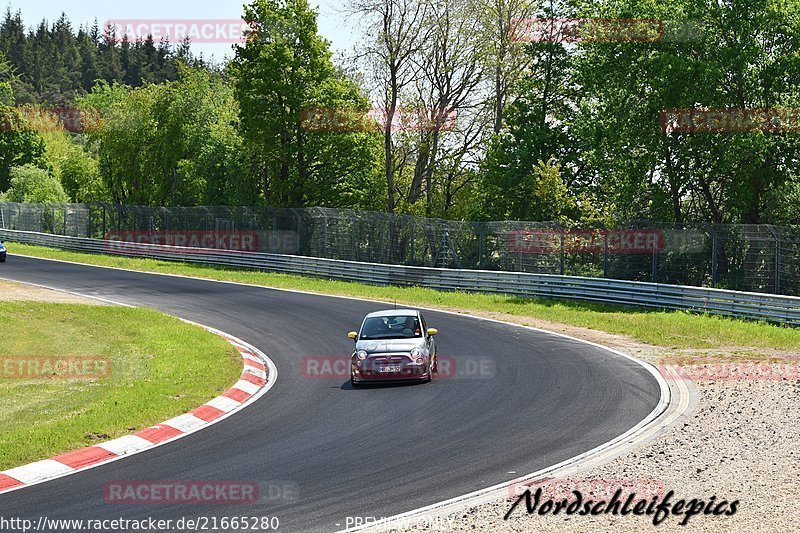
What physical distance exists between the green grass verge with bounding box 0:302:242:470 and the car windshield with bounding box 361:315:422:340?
9.90 feet

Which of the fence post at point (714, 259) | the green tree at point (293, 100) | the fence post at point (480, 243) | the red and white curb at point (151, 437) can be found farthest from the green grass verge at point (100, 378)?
the green tree at point (293, 100)

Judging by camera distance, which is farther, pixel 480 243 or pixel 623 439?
pixel 480 243

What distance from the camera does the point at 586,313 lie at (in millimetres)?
29266

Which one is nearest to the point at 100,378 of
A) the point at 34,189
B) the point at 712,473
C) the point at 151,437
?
the point at 151,437

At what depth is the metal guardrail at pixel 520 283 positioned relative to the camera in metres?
27.0

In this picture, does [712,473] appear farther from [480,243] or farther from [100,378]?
[480,243]

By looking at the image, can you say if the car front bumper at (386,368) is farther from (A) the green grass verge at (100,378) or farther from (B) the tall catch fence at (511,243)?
(B) the tall catch fence at (511,243)

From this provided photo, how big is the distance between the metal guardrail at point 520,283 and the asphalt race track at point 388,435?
689 cm

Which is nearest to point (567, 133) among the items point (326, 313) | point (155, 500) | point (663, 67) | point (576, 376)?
point (663, 67)

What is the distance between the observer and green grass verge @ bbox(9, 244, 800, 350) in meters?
24.0

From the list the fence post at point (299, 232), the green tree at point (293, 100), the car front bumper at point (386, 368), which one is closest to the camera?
the car front bumper at point (386, 368)

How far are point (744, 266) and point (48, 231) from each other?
48.1 metres

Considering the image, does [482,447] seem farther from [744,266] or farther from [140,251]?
[140,251]

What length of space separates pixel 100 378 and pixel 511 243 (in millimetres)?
20311
